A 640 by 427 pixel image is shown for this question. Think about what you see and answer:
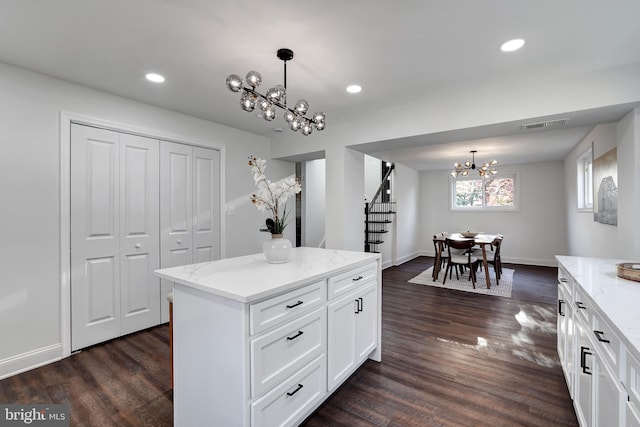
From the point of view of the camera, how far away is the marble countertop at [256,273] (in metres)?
1.38

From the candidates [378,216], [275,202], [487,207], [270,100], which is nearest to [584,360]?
[275,202]

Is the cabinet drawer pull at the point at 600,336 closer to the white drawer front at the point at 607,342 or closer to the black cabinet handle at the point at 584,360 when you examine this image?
the white drawer front at the point at 607,342

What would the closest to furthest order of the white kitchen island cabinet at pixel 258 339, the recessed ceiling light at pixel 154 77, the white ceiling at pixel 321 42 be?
the white kitchen island cabinet at pixel 258 339
the white ceiling at pixel 321 42
the recessed ceiling light at pixel 154 77

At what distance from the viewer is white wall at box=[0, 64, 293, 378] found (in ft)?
7.63

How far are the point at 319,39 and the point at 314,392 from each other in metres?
2.25

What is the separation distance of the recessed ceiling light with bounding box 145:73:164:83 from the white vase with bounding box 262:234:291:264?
1.77 metres

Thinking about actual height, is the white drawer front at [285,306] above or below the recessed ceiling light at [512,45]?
below

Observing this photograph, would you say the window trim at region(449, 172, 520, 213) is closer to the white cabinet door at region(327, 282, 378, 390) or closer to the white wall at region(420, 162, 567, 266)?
the white wall at region(420, 162, 567, 266)

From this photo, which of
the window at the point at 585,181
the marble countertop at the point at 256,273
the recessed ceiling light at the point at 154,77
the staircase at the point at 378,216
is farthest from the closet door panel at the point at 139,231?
the window at the point at 585,181

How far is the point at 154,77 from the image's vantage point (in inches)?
100

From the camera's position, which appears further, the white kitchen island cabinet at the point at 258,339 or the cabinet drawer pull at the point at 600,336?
the white kitchen island cabinet at the point at 258,339

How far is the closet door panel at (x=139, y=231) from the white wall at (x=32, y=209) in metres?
0.48

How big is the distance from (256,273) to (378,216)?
541 cm

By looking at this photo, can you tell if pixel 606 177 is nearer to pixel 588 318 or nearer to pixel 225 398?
pixel 588 318
